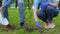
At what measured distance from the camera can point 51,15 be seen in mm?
6117

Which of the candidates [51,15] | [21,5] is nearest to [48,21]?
[51,15]

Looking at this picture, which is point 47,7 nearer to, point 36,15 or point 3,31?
point 36,15

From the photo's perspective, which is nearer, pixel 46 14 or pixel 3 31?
pixel 3 31

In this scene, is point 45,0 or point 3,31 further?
point 45,0

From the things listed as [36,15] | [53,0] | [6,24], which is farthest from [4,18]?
[53,0]

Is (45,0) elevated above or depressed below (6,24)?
above

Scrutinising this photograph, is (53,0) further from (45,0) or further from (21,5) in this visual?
(21,5)

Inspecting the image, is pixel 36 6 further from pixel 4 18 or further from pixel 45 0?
pixel 4 18

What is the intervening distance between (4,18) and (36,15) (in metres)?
0.67

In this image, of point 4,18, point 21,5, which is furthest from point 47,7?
point 4,18

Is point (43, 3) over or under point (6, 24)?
over

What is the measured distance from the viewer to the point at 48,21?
244 inches

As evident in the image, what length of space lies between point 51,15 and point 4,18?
3.29 feet

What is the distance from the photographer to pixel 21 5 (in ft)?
19.2
